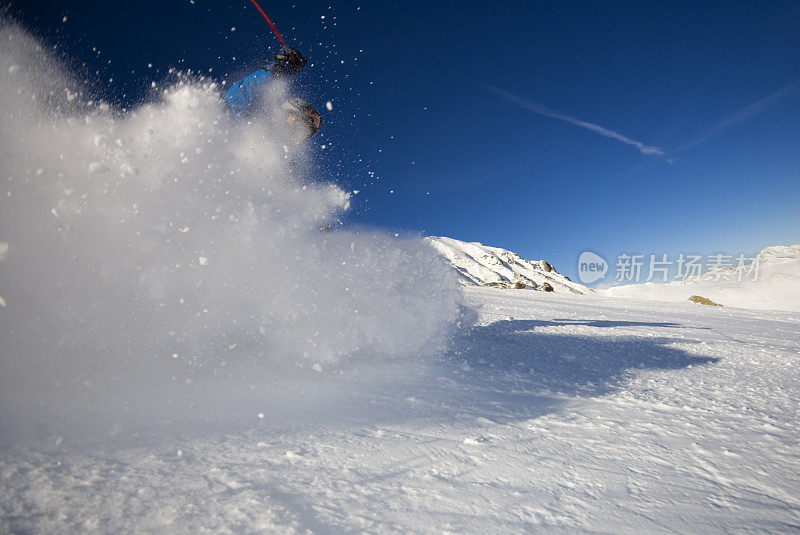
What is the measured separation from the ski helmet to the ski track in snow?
626 cm

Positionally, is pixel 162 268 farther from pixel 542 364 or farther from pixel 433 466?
pixel 542 364

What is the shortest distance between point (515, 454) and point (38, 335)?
357 cm

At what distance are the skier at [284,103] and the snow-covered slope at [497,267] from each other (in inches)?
5164

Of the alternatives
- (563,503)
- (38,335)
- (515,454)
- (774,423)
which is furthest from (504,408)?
(38,335)

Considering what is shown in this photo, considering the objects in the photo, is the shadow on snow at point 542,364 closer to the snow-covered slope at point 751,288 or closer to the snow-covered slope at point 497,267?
the snow-covered slope at point 751,288

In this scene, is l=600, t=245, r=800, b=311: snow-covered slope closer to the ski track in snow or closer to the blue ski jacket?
the ski track in snow

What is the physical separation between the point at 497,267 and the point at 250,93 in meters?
152

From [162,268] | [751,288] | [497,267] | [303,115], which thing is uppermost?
[497,267]

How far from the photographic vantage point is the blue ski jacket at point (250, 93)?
7453 mm

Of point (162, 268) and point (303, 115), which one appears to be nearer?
point (162, 268)

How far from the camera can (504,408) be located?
2498 mm

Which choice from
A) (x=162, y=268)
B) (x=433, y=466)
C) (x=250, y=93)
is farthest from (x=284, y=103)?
(x=433, y=466)

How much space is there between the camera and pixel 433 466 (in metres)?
1.61

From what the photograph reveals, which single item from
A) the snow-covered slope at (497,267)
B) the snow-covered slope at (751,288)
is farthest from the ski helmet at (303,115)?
the snow-covered slope at (497,267)
